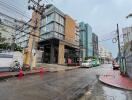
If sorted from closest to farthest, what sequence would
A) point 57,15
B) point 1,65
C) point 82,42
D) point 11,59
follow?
point 1,65, point 11,59, point 57,15, point 82,42

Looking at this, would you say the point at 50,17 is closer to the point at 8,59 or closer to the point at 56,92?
the point at 8,59

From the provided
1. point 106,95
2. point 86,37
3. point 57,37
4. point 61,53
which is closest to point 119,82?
point 106,95

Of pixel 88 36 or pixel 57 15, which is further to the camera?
pixel 88 36

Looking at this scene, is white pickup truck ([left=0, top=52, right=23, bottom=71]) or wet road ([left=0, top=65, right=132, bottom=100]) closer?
wet road ([left=0, top=65, right=132, bottom=100])

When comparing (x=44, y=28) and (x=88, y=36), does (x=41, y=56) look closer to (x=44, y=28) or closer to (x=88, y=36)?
(x=44, y=28)

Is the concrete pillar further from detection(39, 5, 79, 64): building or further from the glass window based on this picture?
the glass window

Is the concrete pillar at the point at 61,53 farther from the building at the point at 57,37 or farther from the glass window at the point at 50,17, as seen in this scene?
the glass window at the point at 50,17

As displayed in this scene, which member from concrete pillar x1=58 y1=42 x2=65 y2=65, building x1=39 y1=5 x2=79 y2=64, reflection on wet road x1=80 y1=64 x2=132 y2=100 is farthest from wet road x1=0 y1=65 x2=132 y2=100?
concrete pillar x1=58 y1=42 x2=65 y2=65

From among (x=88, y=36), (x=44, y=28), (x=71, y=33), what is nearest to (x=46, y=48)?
(x=44, y=28)

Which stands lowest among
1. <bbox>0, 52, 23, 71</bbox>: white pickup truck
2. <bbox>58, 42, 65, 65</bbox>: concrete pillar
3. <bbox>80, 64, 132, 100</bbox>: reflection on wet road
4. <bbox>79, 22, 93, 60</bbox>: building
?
<bbox>80, 64, 132, 100</bbox>: reflection on wet road

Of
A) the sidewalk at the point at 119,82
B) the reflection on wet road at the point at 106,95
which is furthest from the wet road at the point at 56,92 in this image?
the sidewalk at the point at 119,82

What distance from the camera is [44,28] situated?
53.5m

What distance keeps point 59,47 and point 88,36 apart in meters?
42.0

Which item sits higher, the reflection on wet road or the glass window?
the glass window
